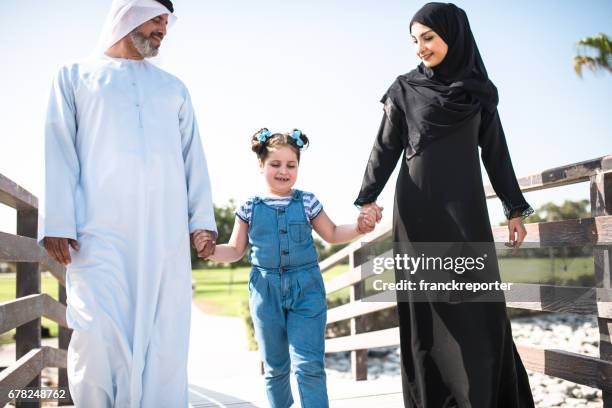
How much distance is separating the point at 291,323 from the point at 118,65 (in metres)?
1.46

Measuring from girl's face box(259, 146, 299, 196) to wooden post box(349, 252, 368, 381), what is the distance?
2.26 metres

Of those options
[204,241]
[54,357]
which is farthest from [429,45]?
[54,357]

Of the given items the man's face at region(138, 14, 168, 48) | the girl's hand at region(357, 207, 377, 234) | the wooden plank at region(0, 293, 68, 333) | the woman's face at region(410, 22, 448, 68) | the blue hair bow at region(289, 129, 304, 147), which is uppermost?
the man's face at region(138, 14, 168, 48)

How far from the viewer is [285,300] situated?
297cm

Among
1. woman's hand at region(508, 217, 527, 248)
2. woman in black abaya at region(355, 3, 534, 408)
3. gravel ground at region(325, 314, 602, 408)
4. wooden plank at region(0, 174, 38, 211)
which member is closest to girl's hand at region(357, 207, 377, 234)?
woman in black abaya at region(355, 3, 534, 408)

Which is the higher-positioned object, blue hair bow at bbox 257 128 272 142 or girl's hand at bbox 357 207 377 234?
blue hair bow at bbox 257 128 272 142

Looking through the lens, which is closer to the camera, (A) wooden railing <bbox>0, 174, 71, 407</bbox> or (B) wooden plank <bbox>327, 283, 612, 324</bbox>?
(B) wooden plank <bbox>327, 283, 612, 324</bbox>

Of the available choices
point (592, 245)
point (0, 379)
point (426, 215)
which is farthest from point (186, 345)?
point (592, 245)

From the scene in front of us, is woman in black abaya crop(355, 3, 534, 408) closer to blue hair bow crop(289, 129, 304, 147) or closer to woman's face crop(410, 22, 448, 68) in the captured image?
woman's face crop(410, 22, 448, 68)

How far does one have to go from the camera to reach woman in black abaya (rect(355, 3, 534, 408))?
8.43 ft

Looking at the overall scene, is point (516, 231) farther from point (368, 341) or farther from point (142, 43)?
point (368, 341)

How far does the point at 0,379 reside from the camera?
285cm

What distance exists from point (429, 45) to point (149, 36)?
127 centimetres

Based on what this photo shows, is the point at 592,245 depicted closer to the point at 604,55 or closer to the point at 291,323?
the point at 291,323
